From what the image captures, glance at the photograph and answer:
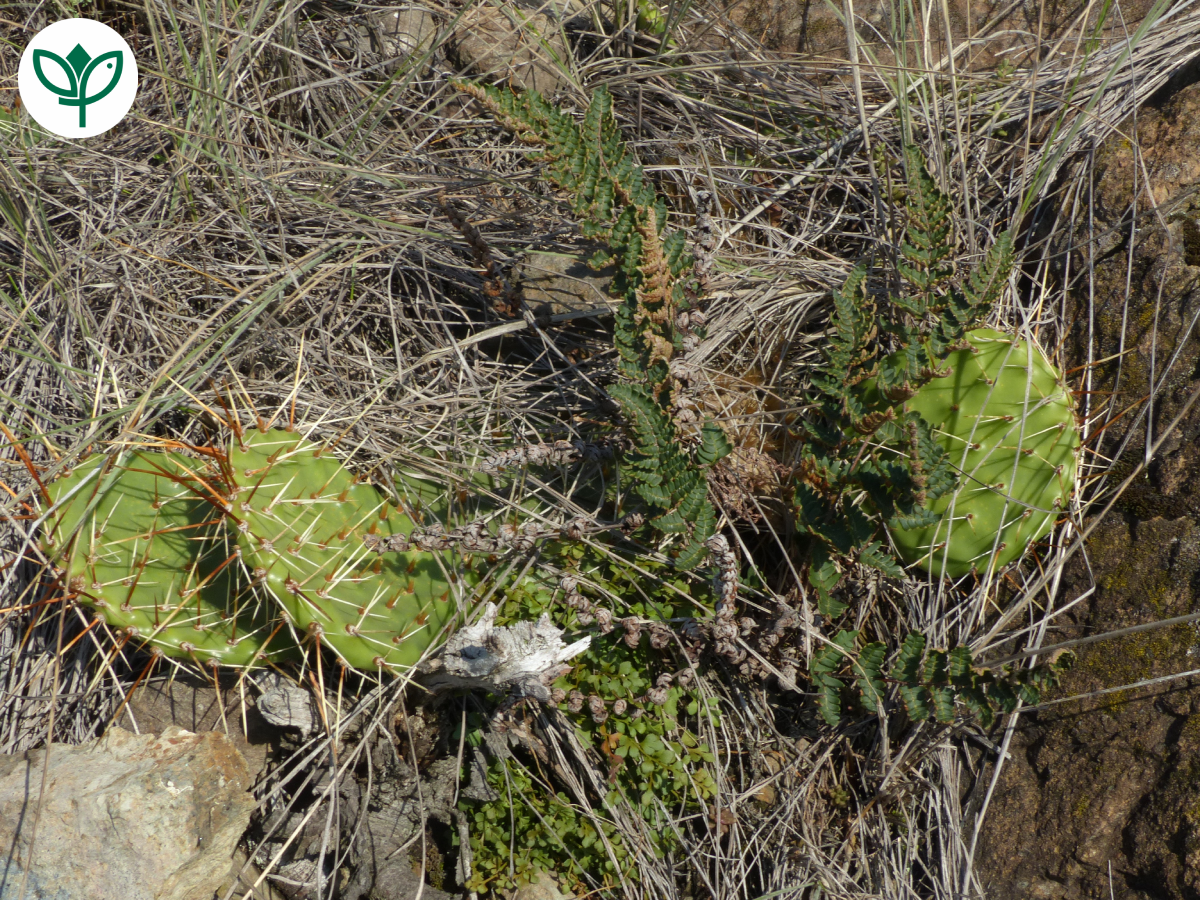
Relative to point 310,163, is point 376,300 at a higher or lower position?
lower

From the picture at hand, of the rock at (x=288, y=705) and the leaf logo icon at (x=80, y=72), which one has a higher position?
the leaf logo icon at (x=80, y=72)

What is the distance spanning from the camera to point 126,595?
6.17ft

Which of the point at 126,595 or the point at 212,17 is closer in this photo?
the point at 126,595

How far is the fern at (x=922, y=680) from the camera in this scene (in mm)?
1664

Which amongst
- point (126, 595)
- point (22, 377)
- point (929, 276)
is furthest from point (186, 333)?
point (929, 276)

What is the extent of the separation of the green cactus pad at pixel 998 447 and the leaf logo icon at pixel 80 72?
112 inches

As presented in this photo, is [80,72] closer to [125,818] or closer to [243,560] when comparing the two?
[243,560]

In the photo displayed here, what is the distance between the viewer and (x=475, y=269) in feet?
7.52

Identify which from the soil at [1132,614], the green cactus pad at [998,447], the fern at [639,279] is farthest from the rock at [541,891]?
the green cactus pad at [998,447]

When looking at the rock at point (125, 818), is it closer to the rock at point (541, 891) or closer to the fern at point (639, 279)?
the rock at point (541, 891)

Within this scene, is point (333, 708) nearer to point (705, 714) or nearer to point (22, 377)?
point (705, 714)

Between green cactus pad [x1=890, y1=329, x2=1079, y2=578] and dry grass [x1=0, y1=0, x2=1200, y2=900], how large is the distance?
0.18 metres

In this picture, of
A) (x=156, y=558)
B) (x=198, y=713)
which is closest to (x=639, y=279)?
(x=156, y=558)

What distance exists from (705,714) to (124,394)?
1.85 m
